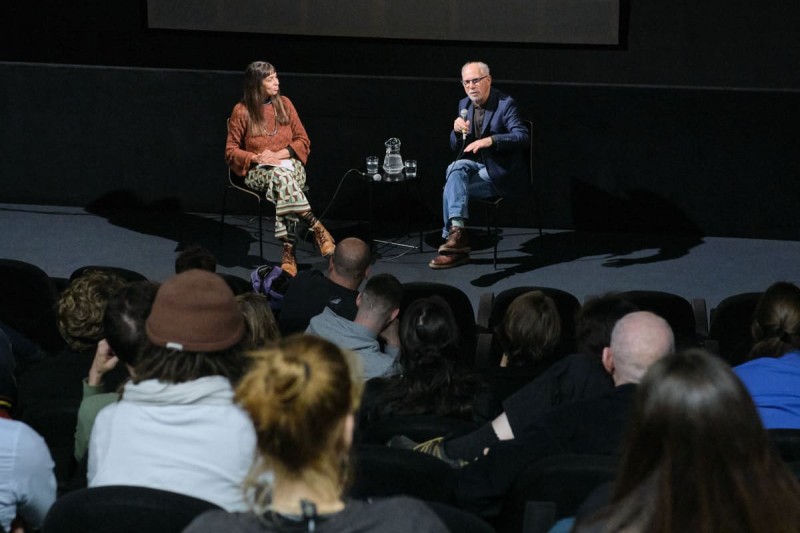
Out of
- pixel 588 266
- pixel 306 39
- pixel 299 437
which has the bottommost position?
pixel 588 266

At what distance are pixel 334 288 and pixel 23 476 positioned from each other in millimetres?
1969

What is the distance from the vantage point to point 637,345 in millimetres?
2525

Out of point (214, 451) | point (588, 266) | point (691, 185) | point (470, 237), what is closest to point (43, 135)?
point (470, 237)

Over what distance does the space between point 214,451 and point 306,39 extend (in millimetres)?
5981

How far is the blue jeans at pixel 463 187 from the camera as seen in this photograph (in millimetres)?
6148

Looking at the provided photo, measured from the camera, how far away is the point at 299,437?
1.50 meters

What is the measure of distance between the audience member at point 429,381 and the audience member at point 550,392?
17cm

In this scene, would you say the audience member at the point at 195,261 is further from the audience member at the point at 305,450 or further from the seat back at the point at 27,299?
the audience member at the point at 305,450

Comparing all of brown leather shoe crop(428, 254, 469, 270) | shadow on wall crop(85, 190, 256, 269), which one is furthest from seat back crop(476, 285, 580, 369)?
shadow on wall crop(85, 190, 256, 269)

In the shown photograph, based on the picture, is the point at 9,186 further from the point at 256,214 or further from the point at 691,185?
the point at 691,185

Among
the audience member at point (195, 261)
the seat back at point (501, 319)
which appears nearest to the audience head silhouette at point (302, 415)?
the seat back at point (501, 319)

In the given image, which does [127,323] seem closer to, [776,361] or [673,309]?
[776,361]

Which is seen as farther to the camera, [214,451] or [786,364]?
[786,364]

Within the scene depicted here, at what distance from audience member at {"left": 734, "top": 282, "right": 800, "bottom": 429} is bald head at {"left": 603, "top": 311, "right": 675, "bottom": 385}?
371 mm
